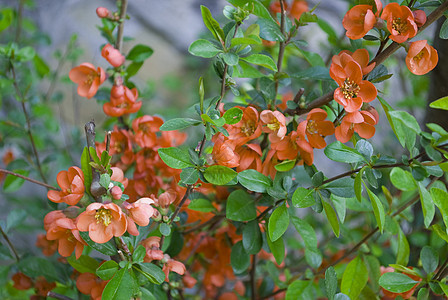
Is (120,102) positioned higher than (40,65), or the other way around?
(120,102)

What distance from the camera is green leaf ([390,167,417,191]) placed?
526mm

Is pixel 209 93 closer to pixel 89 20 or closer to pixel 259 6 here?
pixel 89 20

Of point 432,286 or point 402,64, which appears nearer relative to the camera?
point 432,286

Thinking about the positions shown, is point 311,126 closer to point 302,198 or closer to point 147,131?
point 302,198

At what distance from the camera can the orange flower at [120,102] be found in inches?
29.5

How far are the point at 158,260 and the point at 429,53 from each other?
0.47 m

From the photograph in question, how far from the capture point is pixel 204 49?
22.3 inches

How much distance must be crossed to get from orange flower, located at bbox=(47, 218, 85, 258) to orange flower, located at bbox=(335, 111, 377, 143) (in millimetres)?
373

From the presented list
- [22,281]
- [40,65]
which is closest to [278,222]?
[22,281]

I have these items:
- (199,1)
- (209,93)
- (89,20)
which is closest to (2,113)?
(89,20)

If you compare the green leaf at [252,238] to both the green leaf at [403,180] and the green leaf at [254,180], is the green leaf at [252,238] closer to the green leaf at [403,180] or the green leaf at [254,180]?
the green leaf at [254,180]

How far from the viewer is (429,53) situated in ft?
1.86

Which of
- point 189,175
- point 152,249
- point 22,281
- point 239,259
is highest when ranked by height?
point 189,175

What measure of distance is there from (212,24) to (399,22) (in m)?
0.24
